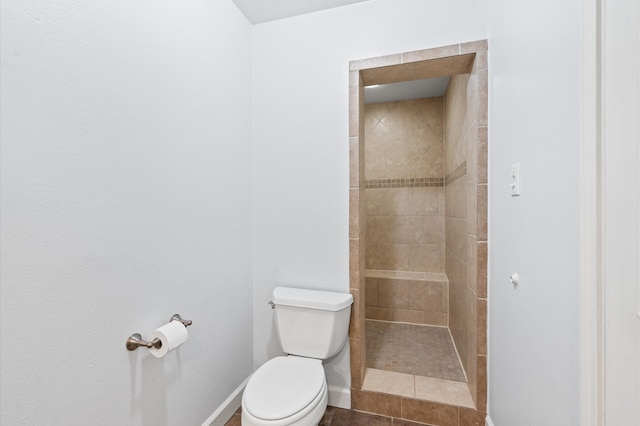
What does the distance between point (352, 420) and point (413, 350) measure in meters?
0.83

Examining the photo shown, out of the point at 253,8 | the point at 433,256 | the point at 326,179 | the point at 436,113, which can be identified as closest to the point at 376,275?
the point at 433,256

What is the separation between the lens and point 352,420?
5.32ft

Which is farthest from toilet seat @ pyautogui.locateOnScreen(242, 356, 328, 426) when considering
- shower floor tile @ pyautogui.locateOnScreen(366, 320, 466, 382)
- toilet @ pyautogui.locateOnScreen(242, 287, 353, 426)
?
shower floor tile @ pyautogui.locateOnScreen(366, 320, 466, 382)

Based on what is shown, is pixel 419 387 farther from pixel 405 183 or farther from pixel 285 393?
pixel 405 183

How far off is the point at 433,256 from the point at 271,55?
250cm

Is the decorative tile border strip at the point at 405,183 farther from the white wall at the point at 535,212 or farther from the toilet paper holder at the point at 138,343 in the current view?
the toilet paper holder at the point at 138,343

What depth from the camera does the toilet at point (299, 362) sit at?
1.17 metres

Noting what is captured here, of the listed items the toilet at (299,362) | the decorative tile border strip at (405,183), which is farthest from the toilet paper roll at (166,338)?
the decorative tile border strip at (405,183)

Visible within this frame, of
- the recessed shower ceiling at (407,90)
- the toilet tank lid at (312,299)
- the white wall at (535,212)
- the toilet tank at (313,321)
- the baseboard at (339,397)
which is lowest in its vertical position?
the baseboard at (339,397)

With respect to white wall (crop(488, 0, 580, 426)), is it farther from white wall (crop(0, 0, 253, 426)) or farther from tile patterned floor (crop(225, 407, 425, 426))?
white wall (crop(0, 0, 253, 426))

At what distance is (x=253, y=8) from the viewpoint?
5.72 feet

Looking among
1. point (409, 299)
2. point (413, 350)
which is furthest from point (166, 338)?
point (409, 299)

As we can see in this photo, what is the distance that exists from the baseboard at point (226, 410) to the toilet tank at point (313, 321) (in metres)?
0.43

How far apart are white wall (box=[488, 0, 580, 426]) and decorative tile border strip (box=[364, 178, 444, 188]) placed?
5.62 feet
